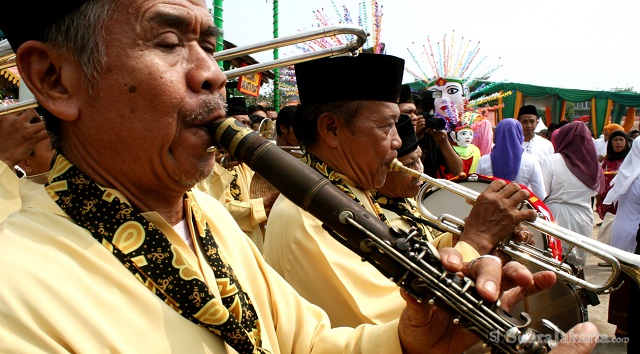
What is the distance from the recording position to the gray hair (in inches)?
54.2

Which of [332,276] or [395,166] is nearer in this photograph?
[332,276]

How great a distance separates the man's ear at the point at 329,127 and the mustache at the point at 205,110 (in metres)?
1.49

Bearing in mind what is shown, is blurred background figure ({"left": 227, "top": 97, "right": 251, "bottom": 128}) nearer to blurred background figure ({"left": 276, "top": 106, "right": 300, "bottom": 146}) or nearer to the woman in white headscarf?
blurred background figure ({"left": 276, "top": 106, "right": 300, "bottom": 146})

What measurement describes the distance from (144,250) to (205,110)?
442mm

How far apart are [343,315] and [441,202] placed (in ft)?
5.60

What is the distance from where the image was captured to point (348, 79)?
9.75 feet

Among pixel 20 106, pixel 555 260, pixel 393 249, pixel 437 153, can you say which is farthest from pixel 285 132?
pixel 393 249

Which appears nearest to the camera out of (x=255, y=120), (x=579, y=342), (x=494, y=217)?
(x=579, y=342)

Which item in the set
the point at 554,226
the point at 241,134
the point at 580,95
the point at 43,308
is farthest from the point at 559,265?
the point at 580,95

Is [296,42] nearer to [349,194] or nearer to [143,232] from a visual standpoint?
[349,194]

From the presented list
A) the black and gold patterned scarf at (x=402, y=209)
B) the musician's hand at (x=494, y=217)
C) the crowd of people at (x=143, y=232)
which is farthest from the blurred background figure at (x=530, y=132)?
the crowd of people at (x=143, y=232)

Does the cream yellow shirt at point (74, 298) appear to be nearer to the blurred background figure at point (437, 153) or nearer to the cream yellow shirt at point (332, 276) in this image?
the cream yellow shirt at point (332, 276)

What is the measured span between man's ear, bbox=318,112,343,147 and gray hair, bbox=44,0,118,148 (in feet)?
5.57

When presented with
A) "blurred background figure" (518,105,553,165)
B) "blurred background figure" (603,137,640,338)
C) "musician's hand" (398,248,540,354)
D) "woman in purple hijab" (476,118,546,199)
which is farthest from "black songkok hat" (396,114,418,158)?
"blurred background figure" (518,105,553,165)
